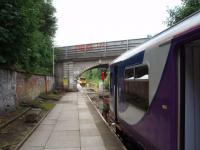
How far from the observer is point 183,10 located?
57.9 ft

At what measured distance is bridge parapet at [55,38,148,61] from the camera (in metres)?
41.9

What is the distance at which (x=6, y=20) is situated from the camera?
45.1 feet

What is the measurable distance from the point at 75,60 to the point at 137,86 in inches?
1628

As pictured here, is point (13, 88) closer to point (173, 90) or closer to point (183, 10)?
point (183, 10)

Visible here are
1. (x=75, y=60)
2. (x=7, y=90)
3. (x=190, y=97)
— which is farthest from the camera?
(x=75, y=60)

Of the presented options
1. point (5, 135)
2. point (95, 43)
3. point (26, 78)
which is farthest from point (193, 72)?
point (95, 43)

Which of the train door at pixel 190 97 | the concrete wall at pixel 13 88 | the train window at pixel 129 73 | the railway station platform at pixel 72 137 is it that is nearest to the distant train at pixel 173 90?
the train door at pixel 190 97

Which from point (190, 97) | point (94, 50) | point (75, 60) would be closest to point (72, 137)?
point (190, 97)

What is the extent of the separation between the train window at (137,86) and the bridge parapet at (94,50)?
32085mm

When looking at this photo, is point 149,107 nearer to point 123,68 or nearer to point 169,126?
point 169,126

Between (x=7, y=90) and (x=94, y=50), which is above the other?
(x=94, y=50)

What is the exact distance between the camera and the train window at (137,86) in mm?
6453

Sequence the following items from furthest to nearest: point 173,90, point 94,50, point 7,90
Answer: point 94,50 < point 7,90 < point 173,90

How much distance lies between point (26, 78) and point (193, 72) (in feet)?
62.5
